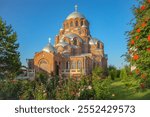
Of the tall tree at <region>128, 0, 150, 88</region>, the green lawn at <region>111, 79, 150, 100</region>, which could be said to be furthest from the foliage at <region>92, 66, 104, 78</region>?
the tall tree at <region>128, 0, 150, 88</region>

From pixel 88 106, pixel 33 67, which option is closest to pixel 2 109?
pixel 88 106

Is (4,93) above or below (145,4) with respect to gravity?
below

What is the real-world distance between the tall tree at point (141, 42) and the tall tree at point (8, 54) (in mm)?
3960

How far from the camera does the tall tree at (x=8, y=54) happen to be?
7661 mm

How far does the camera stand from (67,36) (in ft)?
62.0

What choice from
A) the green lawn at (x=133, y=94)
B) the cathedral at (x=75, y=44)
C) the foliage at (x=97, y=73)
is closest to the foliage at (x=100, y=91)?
the green lawn at (x=133, y=94)

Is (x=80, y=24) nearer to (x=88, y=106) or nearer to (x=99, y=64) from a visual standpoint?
(x=99, y=64)

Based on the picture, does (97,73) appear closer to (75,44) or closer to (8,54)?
(8,54)

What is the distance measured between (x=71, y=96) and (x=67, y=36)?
1403 centimetres

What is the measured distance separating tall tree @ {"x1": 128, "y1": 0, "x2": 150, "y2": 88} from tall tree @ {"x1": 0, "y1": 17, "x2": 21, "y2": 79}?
3960 millimetres

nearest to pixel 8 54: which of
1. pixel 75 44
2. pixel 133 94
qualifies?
pixel 133 94

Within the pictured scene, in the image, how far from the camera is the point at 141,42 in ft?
16.8

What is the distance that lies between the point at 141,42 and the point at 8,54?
459 cm

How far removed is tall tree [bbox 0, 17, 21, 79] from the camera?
7.66 m
